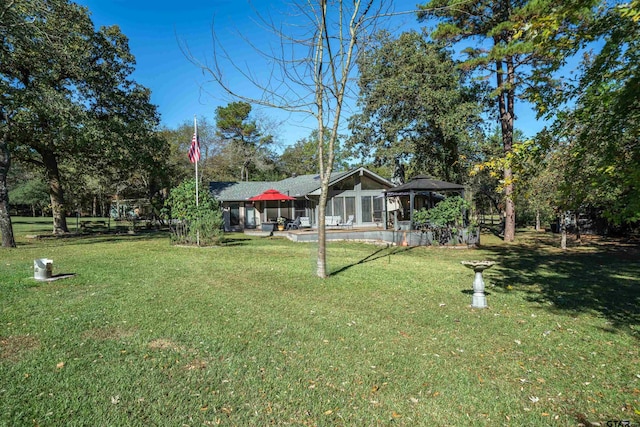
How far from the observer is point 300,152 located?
43.6 metres

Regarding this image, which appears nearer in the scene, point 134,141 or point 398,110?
point 134,141

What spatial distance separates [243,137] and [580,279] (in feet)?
116

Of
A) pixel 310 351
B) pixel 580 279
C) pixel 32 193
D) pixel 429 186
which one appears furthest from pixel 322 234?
pixel 32 193

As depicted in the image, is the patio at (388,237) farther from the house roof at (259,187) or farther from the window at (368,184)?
the house roof at (259,187)

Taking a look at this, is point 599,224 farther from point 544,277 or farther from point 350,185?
point 544,277

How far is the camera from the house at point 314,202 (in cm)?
2098

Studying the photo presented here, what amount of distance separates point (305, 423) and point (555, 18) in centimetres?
434

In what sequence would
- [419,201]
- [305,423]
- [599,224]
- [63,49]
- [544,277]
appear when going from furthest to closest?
[419,201], [599,224], [63,49], [544,277], [305,423]

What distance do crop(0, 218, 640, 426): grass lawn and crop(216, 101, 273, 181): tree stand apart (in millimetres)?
31664

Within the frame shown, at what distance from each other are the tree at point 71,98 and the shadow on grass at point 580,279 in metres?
15.1

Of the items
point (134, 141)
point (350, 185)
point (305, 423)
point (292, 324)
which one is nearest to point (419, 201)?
point (350, 185)

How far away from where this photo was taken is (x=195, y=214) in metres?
12.6

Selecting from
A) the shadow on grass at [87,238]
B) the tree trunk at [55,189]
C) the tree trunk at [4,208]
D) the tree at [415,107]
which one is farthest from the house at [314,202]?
the tree trunk at [4,208]

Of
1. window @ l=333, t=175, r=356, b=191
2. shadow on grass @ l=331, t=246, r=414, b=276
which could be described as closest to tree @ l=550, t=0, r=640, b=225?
shadow on grass @ l=331, t=246, r=414, b=276
